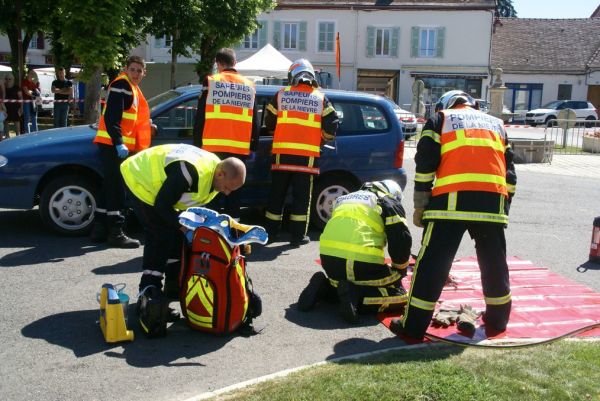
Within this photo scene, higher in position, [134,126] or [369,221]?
[134,126]

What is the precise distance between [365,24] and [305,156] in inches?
1416

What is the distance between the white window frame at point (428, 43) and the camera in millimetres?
41250

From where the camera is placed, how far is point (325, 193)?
323 inches

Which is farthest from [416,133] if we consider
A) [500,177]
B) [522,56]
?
[522,56]

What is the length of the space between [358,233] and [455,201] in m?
0.89

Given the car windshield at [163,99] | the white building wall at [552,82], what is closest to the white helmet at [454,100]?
the car windshield at [163,99]

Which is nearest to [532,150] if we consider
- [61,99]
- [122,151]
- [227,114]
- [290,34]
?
[61,99]

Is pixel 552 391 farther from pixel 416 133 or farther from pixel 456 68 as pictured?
pixel 456 68

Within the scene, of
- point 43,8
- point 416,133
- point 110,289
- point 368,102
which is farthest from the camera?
point 416,133

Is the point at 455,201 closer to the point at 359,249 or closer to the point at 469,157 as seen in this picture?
the point at 469,157

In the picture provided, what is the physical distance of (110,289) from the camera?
4.68 m

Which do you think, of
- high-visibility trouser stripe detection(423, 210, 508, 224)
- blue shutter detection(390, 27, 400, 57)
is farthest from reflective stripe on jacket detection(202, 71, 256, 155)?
blue shutter detection(390, 27, 400, 57)

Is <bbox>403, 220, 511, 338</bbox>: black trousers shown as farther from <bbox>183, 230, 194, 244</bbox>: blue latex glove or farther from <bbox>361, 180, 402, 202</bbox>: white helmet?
<bbox>183, 230, 194, 244</bbox>: blue latex glove

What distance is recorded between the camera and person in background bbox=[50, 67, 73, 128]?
626 inches
